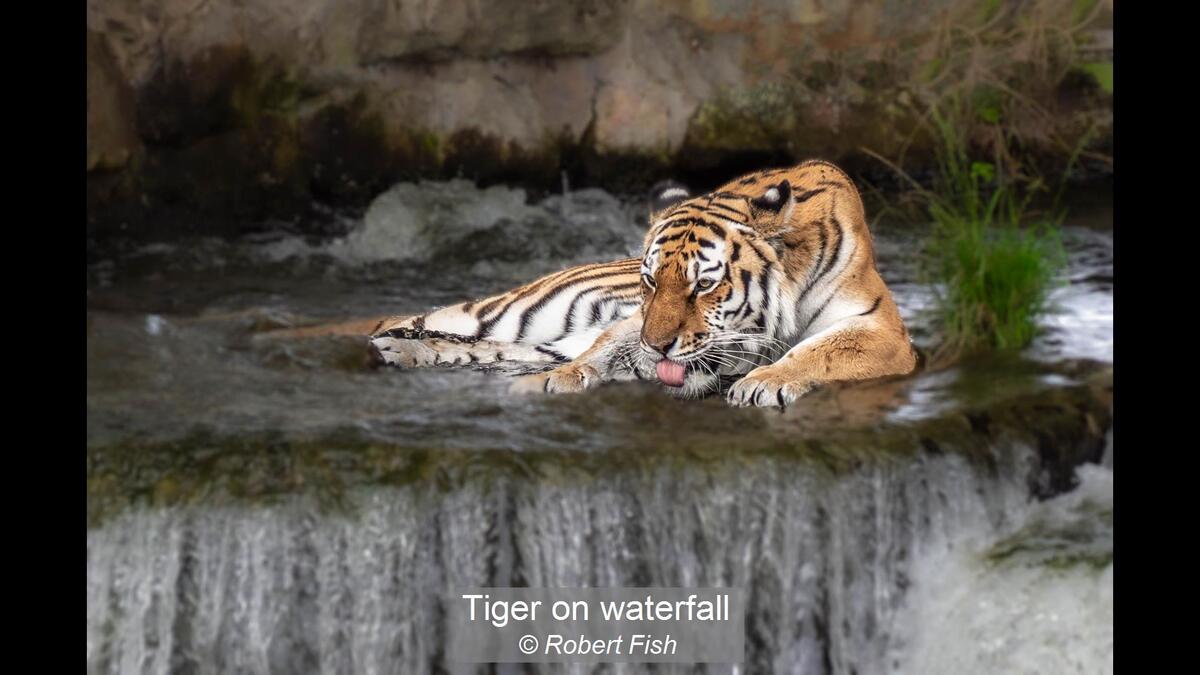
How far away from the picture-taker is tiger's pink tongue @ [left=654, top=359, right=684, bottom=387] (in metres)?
2.87

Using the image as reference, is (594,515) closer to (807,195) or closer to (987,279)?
(807,195)

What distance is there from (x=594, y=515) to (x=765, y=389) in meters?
0.42

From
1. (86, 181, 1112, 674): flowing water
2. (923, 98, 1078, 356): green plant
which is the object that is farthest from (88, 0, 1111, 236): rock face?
(86, 181, 1112, 674): flowing water

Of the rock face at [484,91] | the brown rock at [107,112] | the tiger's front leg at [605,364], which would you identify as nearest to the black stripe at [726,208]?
the tiger's front leg at [605,364]

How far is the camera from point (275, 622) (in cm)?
278

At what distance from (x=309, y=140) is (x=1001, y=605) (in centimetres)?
293

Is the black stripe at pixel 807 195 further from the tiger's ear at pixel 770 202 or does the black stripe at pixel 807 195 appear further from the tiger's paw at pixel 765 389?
the tiger's paw at pixel 765 389

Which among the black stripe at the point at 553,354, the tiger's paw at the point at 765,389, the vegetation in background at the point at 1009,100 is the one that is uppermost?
the vegetation in background at the point at 1009,100

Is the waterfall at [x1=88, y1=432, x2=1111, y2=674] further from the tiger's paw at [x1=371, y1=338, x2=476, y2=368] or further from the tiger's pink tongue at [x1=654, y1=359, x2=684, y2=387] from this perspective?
the tiger's paw at [x1=371, y1=338, x2=476, y2=368]

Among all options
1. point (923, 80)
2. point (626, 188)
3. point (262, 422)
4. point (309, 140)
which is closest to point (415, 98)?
point (309, 140)

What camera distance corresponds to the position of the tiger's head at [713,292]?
2.83 metres

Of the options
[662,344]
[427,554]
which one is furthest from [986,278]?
[427,554]

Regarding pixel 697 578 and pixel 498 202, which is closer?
pixel 697 578

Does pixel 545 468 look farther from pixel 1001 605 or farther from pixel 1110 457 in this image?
pixel 1110 457
